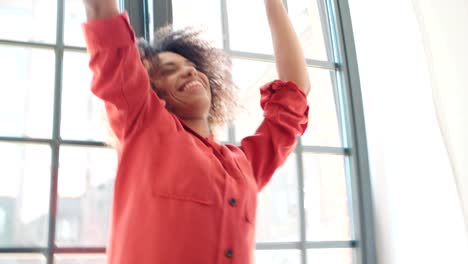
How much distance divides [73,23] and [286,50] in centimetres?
49

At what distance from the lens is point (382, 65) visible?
1.44m

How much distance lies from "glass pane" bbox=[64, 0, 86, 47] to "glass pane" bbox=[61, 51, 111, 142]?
0.11ft

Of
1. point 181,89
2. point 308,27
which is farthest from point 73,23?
point 308,27

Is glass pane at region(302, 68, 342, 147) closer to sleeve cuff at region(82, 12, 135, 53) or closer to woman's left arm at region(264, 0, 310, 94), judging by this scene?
woman's left arm at region(264, 0, 310, 94)

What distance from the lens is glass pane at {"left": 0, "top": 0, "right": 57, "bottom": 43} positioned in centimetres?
117

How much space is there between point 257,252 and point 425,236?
402 millimetres

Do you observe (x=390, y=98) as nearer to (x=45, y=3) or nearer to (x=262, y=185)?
(x=262, y=185)

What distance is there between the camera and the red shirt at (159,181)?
2.58 ft

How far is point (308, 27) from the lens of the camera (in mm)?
1515

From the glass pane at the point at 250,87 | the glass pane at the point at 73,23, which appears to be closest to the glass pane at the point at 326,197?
the glass pane at the point at 250,87

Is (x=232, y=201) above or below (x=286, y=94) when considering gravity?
below

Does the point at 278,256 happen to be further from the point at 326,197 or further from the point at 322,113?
the point at 322,113

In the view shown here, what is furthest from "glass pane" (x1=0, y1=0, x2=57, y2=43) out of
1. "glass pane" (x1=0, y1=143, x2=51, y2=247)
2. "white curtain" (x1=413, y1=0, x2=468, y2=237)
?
"white curtain" (x1=413, y1=0, x2=468, y2=237)

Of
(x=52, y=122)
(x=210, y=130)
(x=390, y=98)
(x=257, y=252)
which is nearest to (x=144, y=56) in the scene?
(x=210, y=130)
